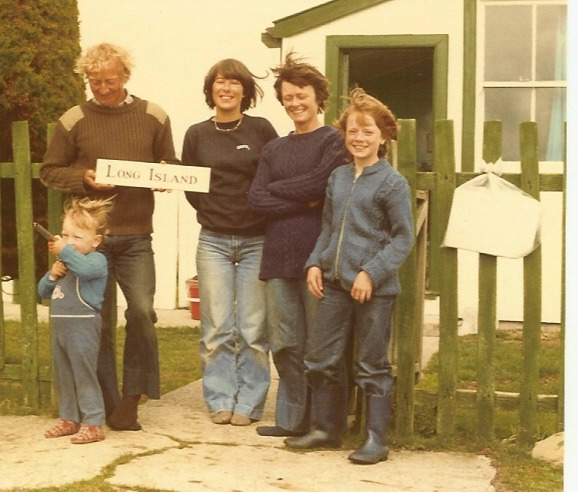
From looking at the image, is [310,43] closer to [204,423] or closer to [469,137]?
[469,137]

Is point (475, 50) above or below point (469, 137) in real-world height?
above

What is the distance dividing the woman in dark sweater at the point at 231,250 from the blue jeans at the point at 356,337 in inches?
25.1

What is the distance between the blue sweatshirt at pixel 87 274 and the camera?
15.9 feet

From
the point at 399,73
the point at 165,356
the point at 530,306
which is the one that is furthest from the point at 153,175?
the point at 399,73

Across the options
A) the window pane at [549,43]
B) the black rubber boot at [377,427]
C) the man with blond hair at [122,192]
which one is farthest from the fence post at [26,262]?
the window pane at [549,43]

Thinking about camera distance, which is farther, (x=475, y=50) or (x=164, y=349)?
(x=475, y=50)

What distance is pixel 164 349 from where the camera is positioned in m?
7.98

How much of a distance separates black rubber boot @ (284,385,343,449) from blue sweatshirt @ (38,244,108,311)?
3.76 ft

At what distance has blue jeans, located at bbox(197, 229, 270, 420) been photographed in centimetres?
531

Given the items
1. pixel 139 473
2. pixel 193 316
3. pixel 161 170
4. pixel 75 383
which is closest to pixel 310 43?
pixel 193 316

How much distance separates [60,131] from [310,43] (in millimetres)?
4276

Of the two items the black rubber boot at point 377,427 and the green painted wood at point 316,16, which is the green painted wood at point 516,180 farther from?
the green painted wood at point 316,16

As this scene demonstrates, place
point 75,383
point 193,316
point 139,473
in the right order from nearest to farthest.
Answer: point 139,473 < point 75,383 < point 193,316

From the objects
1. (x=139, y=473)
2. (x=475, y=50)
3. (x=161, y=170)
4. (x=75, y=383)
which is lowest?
(x=139, y=473)
